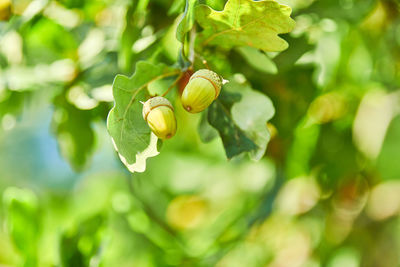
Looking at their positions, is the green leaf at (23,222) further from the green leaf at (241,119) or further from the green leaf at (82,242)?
the green leaf at (241,119)

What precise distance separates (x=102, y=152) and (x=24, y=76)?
1.68ft

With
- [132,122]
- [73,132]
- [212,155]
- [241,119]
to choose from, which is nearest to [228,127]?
[241,119]

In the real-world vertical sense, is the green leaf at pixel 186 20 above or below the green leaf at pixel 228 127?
above

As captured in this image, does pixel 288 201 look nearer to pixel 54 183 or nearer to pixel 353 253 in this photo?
pixel 353 253

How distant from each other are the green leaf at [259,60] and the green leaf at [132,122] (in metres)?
0.14

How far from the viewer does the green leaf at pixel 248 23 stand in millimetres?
517

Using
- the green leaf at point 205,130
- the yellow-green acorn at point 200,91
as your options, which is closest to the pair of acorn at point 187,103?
the yellow-green acorn at point 200,91

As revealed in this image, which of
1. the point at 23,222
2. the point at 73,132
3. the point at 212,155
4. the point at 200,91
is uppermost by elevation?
the point at 200,91

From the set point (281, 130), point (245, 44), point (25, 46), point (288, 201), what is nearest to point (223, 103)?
point (245, 44)

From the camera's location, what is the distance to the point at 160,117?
19.6 inches

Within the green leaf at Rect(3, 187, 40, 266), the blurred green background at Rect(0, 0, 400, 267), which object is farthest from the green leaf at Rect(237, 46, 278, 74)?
the green leaf at Rect(3, 187, 40, 266)

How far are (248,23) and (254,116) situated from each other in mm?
112

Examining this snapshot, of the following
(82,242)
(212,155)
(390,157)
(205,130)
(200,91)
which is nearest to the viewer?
(200,91)

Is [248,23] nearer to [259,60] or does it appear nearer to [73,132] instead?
[259,60]
